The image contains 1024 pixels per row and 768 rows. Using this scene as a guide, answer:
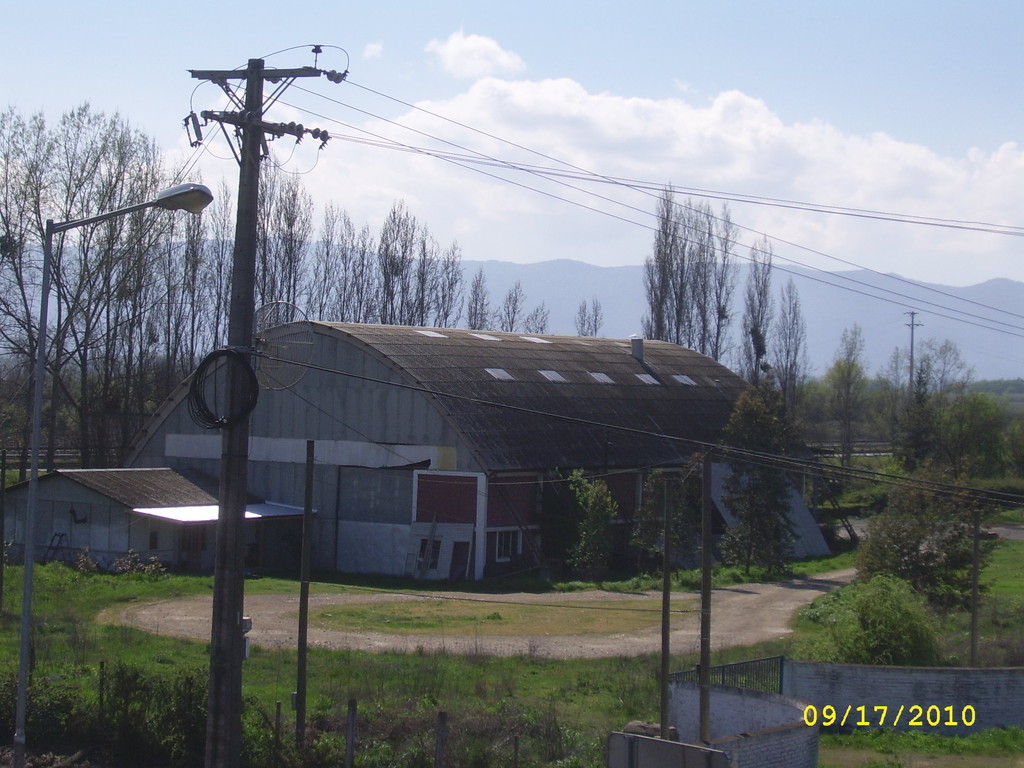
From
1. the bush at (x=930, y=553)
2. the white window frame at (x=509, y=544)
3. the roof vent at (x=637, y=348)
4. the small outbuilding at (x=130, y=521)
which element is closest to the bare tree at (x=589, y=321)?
the roof vent at (x=637, y=348)

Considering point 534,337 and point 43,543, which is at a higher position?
point 534,337

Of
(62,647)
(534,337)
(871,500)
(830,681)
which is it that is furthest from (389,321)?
(830,681)

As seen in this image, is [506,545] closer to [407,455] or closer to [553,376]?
[407,455]

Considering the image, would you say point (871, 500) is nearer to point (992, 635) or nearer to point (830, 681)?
point (992, 635)

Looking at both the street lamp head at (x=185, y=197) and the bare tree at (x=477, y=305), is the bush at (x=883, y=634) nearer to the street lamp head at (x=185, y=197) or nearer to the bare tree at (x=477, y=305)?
the street lamp head at (x=185, y=197)

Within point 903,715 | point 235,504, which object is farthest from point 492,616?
point 235,504

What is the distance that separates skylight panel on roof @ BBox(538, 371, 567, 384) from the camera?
37188 millimetres

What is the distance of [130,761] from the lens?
545 inches

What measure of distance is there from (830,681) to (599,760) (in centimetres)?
497

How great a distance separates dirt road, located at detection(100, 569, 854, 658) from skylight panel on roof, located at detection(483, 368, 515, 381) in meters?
9.43

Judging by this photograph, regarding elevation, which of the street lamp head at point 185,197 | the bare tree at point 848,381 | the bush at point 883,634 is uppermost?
the bare tree at point 848,381

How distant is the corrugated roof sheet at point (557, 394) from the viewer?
32.0m

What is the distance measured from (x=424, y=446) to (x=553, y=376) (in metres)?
7.75

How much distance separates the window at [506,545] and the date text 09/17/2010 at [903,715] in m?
15.8
